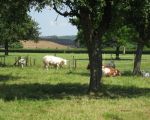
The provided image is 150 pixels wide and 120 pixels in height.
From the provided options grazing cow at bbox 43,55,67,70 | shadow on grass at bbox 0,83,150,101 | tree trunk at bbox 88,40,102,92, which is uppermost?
tree trunk at bbox 88,40,102,92

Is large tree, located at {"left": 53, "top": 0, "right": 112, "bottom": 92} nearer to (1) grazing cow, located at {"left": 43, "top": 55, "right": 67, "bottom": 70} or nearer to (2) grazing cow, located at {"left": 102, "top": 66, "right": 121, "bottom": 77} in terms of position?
(2) grazing cow, located at {"left": 102, "top": 66, "right": 121, "bottom": 77}

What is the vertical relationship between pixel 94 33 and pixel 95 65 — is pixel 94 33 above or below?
above

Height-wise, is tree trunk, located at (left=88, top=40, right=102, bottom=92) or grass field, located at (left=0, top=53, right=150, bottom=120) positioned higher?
tree trunk, located at (left=88, top=40, right=102, bottom=92)

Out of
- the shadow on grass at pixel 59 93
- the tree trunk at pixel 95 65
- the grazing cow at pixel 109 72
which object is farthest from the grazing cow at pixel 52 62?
the tree trunk at pixel 95 65

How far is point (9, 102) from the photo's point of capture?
1838cm

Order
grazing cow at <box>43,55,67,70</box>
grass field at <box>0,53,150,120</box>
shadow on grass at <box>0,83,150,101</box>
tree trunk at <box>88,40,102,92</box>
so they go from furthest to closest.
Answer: grazing cow at <box>43,55,67,70</box> → tree trunk at <box>88,40,102,92</box> → shadow on grass at <box>0,83,150,101</box> → grass field at <box>0,53,150,120</box>

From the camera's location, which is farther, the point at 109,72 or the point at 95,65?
the point at 109,72

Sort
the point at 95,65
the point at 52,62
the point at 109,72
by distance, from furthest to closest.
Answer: the point at 52,62, the point at 109,72, the point at 95,65

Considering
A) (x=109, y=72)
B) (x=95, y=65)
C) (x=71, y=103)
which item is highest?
(x=95, y=65)

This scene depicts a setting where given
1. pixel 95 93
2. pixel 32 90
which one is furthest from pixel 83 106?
pixel 32 90

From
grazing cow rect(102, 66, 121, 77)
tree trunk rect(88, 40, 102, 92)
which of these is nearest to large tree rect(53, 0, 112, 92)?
tree trunk rect(88, 40, 102, 92)

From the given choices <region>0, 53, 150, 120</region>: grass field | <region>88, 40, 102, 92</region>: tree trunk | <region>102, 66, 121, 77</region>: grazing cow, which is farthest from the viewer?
<region>102, 66, 121, 77</region>: grazing cow

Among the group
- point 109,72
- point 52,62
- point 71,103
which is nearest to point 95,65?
point 71,103

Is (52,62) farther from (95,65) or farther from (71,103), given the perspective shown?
(71,103)
